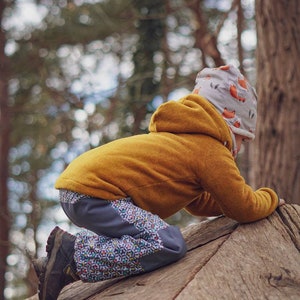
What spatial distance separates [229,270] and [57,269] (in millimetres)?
715

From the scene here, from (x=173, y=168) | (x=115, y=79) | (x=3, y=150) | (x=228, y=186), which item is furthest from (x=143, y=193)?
(x=115, y=79)

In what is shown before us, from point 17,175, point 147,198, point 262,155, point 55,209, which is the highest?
point 147,198

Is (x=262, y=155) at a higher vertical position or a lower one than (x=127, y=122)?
higher

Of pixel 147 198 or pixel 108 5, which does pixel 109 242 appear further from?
pixel 108 5

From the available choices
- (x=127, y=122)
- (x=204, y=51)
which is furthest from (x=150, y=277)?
(x=127, y=122)

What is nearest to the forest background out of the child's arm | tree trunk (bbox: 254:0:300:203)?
tree trunk (bbox: 254:0:300:203)

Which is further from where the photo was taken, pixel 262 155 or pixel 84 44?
pixel 84 44

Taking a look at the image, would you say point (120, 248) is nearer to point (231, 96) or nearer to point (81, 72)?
point (231, 96)

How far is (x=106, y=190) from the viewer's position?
255 cm

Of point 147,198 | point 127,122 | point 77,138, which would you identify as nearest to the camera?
point 147,198

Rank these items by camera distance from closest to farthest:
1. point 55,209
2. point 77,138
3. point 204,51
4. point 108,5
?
point 204,51
point 108,5
point 77,138
point 55,209

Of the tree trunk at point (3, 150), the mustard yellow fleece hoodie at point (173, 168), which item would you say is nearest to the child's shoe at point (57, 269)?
the mustard yellow fleece hoodie at point (173, 168)

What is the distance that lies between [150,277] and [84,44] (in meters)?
9.96

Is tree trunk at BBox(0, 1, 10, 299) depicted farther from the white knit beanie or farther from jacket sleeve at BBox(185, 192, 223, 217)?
the white knit beanie
